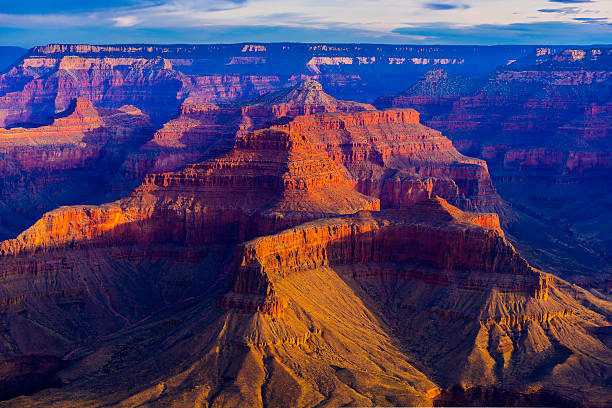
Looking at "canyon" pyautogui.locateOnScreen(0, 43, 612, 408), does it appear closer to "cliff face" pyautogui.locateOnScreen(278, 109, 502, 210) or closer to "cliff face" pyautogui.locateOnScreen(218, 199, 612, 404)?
"cliff face" pyautogui.locateOnScreen(218, 199, 612, 404)

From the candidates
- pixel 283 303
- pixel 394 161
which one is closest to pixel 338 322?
pixel 283 303

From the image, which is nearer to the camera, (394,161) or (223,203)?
(223,203)

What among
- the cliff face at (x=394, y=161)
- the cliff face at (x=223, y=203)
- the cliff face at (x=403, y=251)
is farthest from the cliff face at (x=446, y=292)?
the cliff face at (x=394, y=161)

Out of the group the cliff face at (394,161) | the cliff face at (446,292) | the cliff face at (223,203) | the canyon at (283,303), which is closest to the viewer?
the canyon at (283,303)

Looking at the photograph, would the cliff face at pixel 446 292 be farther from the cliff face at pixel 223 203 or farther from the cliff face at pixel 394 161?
the cliff face at pixel 394 161

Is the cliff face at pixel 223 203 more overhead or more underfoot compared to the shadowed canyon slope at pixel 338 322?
more overhead

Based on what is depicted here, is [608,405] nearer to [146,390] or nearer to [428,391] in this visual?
[428,391]

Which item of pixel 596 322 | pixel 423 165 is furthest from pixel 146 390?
pixel 423 165

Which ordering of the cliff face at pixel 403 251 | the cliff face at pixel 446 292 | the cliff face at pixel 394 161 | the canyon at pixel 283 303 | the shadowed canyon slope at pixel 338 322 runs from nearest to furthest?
the shadowed canyon slope at pixel 338 322, the canyon at pixel 283 303, the cliff face at pixel 446 292, the cliff face at pixel 403 251, the cliff face at pixel 394 161

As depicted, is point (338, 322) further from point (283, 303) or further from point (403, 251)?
point (403, 251)

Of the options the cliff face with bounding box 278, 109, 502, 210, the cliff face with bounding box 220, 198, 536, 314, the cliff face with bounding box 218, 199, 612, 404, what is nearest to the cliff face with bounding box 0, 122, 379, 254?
the cliff face with bounding box 220, 198, 536, 314

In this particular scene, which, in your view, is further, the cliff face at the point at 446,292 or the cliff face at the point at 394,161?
the cliff face at the point at 394,161
